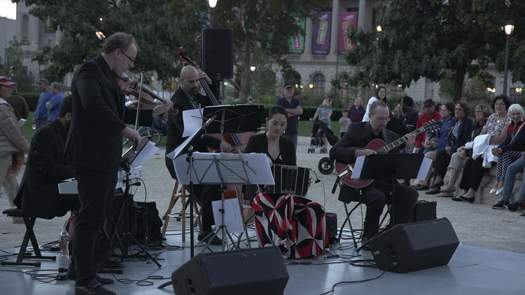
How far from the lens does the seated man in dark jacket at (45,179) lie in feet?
24.2

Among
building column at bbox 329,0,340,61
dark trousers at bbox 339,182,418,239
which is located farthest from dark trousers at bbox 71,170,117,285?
building column at bbox 329,0,340,61

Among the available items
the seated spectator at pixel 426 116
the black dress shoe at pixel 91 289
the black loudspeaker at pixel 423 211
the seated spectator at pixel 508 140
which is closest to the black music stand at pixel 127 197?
the black dress shoe at pixel 91 289

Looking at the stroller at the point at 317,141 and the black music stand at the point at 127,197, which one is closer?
the black music stand at the point at 127,197

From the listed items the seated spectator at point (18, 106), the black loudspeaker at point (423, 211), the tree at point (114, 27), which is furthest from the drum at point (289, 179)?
the tree at point (114, 27)

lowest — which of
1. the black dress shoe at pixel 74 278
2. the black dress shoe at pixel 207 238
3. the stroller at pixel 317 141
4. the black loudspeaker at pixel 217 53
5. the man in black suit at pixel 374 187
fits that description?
the stroller at pixel 317 141

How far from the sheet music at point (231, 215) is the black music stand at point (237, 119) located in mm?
757

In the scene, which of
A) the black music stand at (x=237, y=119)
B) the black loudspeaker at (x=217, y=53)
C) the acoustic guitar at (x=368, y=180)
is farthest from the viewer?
the black loudspeaker at (x=217, y=53)

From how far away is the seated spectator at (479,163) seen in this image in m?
Result: 13.6

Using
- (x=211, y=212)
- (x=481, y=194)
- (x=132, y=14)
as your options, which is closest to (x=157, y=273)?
(x=211, y=212)

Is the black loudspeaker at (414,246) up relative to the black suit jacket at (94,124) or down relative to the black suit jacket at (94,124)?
down

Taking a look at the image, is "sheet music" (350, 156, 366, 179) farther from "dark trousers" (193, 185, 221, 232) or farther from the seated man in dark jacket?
the seated man in dark jacket

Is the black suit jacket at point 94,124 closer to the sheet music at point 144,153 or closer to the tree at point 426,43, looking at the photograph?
the sheet music at point 144,153

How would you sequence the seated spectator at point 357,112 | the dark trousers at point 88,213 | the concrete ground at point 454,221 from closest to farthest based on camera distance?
the dark trousers at point 88,213 < the concrete ground at point 454,221 < the seated spectator at point 357,112

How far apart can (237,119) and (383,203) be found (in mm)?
2050
